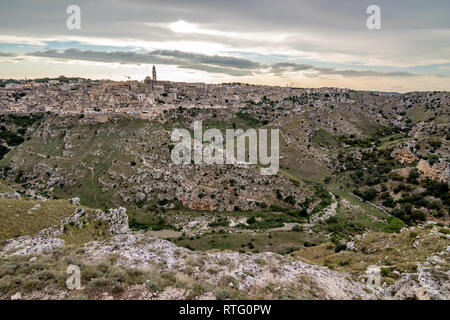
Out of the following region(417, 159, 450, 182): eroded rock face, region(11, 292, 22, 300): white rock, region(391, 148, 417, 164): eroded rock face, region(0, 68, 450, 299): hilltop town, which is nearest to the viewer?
region(11, 292, 22, 300): white rock

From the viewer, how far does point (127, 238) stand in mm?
17156

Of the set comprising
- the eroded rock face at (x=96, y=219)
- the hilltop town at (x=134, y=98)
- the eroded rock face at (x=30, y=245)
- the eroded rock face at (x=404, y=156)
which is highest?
the hilltop town at (x=134, y=98)

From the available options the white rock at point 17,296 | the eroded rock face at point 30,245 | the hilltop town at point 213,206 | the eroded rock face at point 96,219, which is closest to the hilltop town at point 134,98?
the hilltop town at point 213,206

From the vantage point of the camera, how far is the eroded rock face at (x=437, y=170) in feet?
140

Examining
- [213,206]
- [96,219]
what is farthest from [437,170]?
[96,219]

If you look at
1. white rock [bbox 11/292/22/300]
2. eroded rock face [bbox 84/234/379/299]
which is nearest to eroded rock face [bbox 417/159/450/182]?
eroded rock face [bbox 84/234/379/299]

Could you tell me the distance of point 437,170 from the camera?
44125 mm

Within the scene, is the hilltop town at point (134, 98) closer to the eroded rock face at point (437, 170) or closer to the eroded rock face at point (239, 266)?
the eroded rock face at point (239, 266)

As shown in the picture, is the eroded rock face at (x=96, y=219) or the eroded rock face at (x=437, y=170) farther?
the eroded rock face at (x=437, y=170)

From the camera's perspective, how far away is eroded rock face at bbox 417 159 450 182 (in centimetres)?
4266

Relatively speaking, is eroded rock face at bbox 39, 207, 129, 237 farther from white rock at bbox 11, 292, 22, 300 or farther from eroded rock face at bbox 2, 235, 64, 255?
white rock at bbox 11, 292, 22, 300
